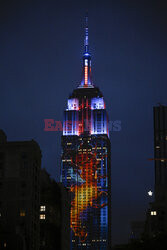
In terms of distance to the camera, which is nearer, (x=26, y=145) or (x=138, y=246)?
(x=138, y=246)

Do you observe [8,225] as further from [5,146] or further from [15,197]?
[5,146]

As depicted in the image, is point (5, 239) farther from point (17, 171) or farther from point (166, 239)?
point (166, 239)

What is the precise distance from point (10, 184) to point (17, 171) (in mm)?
4698

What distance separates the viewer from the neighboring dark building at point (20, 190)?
561 feet

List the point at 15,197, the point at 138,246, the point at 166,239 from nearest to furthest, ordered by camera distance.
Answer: the point at 166,239, the point at 138,246, the point at 15,197

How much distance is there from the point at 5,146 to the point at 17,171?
34.2 feet

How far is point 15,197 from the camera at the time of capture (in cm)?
17788

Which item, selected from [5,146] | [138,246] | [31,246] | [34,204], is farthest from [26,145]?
[138,246]

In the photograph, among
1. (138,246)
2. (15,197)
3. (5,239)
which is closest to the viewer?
(138,246)

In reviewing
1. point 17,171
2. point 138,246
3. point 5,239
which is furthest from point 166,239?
point 17,171

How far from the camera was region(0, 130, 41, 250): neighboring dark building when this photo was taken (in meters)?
171

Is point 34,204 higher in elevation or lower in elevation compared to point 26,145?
lower

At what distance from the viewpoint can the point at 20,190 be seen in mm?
178625

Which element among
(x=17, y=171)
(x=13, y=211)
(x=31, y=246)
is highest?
(x=17, y=171)
